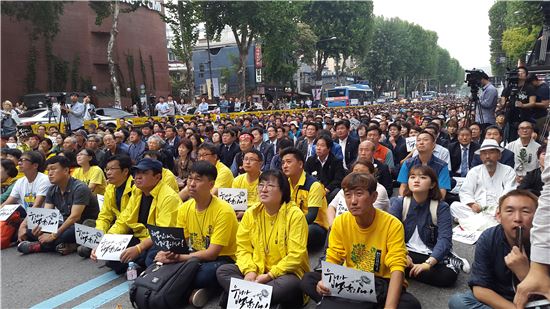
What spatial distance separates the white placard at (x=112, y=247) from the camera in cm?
425

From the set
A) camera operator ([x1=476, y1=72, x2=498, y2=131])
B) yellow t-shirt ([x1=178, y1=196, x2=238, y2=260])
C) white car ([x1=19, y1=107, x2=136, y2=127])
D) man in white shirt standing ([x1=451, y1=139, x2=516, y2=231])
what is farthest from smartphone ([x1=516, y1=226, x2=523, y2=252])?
white car ([x1=19, y1=107, x2=136, y2=127])

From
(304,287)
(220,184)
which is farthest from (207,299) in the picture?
(220,184)

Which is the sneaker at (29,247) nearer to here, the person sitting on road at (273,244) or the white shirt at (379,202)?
the person sitting on road at (273,244)

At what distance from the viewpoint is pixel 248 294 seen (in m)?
3.24

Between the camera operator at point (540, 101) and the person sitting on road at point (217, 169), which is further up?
the camera operator at point (540, 101)

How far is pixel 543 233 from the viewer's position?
1.95 m

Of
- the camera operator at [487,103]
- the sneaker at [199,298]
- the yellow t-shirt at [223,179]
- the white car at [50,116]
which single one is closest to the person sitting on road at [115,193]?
the yellow t-shirt at [223,179]

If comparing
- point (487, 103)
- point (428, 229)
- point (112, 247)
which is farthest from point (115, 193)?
point (487, 103)

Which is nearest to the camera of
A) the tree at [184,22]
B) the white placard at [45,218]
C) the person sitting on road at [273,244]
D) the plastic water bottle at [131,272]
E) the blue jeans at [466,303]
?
the blue jeans at [466,303]

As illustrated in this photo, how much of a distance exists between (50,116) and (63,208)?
401 inches

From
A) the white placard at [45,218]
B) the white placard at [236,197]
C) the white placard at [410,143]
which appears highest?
the white placard at [410,143]

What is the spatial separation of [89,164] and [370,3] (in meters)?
39.5

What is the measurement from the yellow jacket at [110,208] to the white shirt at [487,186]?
13.6 feet

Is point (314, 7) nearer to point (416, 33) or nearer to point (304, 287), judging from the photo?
point (416, 33)
